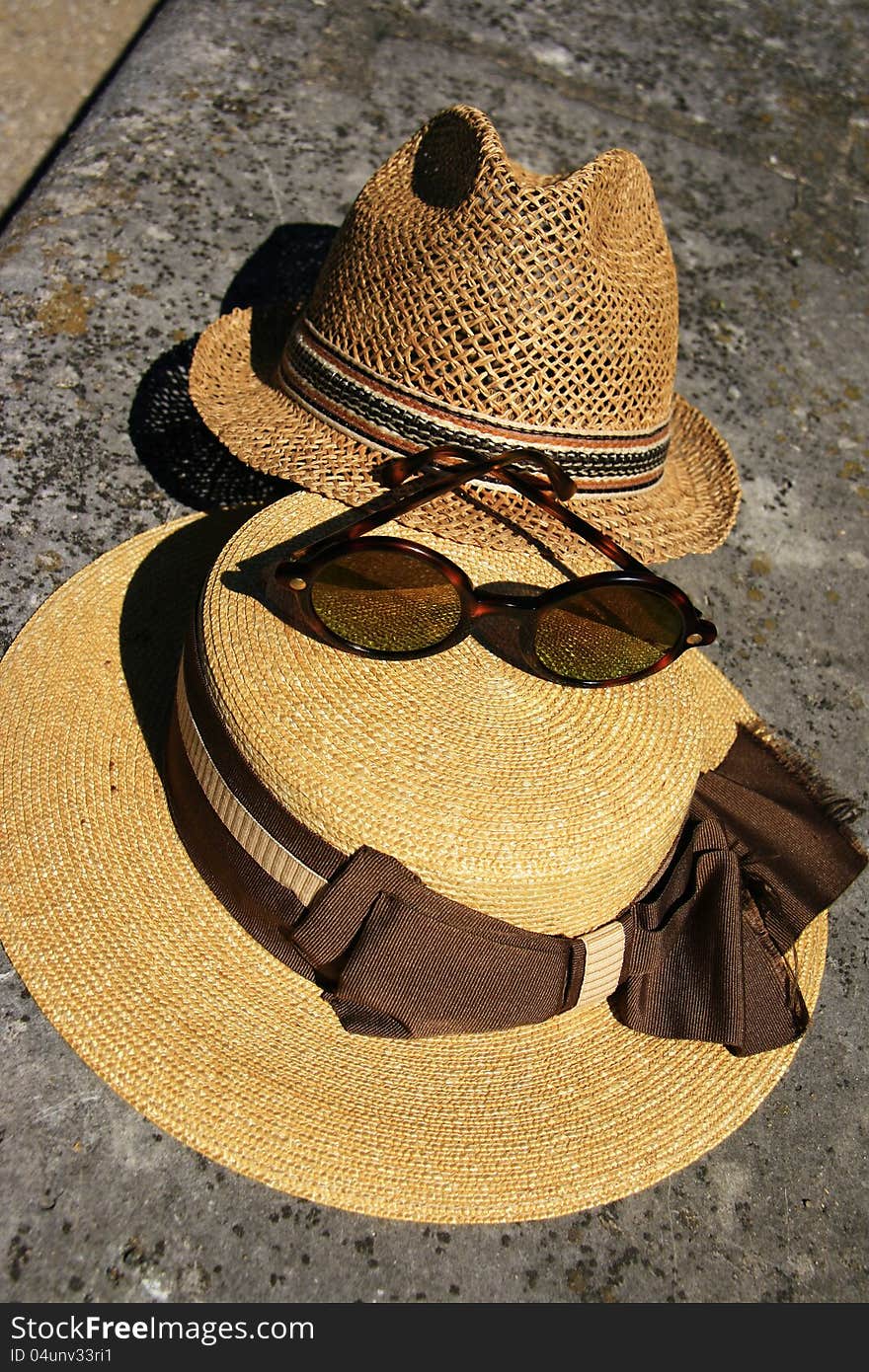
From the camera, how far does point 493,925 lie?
1.43 meters

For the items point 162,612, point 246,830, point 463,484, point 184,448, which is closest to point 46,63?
point 184,448

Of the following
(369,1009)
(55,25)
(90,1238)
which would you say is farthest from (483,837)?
(55,25)

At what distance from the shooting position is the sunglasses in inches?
56.9

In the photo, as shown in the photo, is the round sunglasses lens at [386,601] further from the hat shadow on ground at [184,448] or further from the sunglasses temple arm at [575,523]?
the hat shadow on ground at [184,448]

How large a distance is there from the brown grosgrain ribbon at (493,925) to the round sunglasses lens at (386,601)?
224mm

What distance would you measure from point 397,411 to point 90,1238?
1.24 metres

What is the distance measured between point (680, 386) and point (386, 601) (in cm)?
182

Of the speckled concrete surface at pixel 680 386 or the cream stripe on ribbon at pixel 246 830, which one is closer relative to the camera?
the cream stripe on ribbon at pixel 246 830

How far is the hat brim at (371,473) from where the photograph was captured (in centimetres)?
161

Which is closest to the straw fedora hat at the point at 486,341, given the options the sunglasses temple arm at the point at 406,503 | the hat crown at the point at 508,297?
the hat crown at the point at 508,297

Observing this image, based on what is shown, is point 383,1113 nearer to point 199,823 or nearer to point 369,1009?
point 369,1009

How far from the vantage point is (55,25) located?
14.1 feet

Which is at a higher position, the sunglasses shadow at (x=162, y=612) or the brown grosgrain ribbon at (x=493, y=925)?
the brown grosgrain ribbon at (x=493, y=925)

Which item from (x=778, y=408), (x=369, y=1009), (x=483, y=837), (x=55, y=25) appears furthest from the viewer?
(x=55, y=25)
